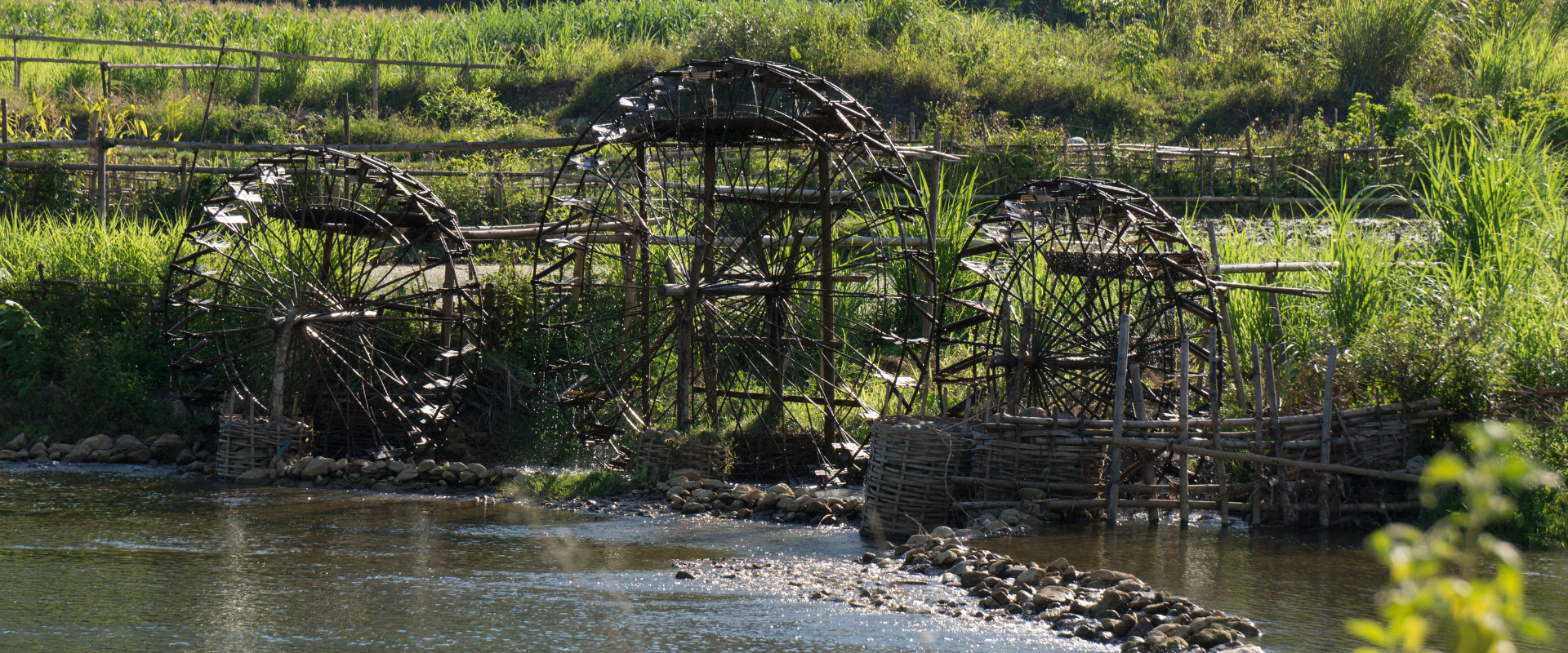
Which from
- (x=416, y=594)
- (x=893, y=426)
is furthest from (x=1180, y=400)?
(x=416, y=594)

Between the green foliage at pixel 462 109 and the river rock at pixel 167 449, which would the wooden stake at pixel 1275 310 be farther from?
the green foliage at pixel 462 109

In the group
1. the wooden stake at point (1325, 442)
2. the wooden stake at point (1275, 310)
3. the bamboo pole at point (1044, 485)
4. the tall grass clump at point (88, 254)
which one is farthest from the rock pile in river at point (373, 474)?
the wooden stake at point (1275, 310)

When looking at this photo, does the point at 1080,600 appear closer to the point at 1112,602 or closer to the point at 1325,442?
the point at 1112,602

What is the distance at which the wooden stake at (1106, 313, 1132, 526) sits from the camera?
8188 millimetres

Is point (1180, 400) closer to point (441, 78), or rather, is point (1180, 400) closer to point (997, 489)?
point (997, 489)

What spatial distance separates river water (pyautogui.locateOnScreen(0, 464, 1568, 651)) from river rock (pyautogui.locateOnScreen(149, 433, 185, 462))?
1415mm

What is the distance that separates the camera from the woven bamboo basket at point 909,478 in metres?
8.28

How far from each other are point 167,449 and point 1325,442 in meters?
9.32

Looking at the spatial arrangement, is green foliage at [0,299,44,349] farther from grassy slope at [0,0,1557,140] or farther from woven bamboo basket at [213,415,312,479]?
grassy slope at [0,0,1557,140]

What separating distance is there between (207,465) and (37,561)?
330cm

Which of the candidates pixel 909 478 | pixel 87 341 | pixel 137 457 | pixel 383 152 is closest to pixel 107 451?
pixel 137 457

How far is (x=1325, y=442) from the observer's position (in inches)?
326

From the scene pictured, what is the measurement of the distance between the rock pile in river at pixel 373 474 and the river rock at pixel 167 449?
1.29m

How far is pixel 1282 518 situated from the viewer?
864 cm
